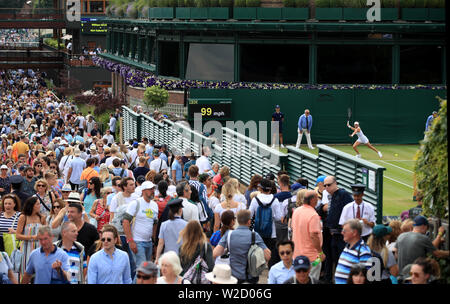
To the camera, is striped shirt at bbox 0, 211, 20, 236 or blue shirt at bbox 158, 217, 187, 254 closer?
blue shirt at bbox 158, 217, 187, 254

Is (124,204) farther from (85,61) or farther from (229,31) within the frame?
(85,61)

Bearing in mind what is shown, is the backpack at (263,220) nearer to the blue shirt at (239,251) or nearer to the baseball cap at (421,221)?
the blue shirt at (239,251)

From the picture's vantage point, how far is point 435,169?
10086 mm

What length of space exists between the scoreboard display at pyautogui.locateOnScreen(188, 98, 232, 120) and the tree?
25.0 meters

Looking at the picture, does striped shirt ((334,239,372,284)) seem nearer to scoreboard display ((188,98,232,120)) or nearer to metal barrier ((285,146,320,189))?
metal barrier ((285,146,320,189))

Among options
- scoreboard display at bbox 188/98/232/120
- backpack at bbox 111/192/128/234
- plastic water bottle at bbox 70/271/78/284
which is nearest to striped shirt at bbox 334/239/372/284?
plastic water bottle at bbox 70/271/78/284

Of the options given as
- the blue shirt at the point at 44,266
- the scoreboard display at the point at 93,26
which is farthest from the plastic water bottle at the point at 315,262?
the scoreboard display at the point at 93,26

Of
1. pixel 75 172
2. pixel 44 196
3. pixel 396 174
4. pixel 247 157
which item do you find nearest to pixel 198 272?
pixel 44 196

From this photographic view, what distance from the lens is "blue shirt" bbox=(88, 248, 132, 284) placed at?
9.45 m

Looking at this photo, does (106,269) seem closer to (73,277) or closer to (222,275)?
(73,277)

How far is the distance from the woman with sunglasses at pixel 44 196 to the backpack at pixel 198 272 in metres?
→ 4.34

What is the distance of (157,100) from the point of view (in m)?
38.4

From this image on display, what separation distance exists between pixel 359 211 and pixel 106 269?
4.24m
